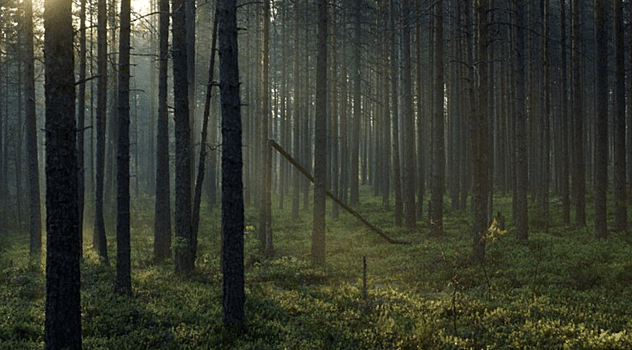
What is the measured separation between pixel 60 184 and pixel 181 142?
7.66 metres

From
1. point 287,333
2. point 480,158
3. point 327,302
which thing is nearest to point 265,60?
point 480,158

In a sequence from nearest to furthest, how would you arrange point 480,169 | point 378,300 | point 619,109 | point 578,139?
point 378,300 < point 480,169 < point 619,109 < point 578,139

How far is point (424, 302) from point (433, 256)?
5220mm

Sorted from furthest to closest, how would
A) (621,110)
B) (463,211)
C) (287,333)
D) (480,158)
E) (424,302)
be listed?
1. (463,211)
2. (621,110)
3. (480,158)
4. (424,302)
5. (287,333)

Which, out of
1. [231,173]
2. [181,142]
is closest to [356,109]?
[181,142]

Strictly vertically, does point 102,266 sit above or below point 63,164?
below

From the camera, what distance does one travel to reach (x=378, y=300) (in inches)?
424

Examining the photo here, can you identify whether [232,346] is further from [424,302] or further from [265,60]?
[265,60]

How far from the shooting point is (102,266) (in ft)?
50.8

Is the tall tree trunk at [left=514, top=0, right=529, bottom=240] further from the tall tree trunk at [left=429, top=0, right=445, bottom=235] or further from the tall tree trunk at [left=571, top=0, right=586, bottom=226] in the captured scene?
the tall tree trunk at [left=571, top=0, right=586, bottom=226]

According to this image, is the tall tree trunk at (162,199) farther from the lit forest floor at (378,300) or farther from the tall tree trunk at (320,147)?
the tall tree trunk at (320,147)

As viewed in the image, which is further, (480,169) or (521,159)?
(521,159)

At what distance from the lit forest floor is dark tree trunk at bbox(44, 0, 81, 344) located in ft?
4.93

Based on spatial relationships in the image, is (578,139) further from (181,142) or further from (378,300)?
(181,142)
